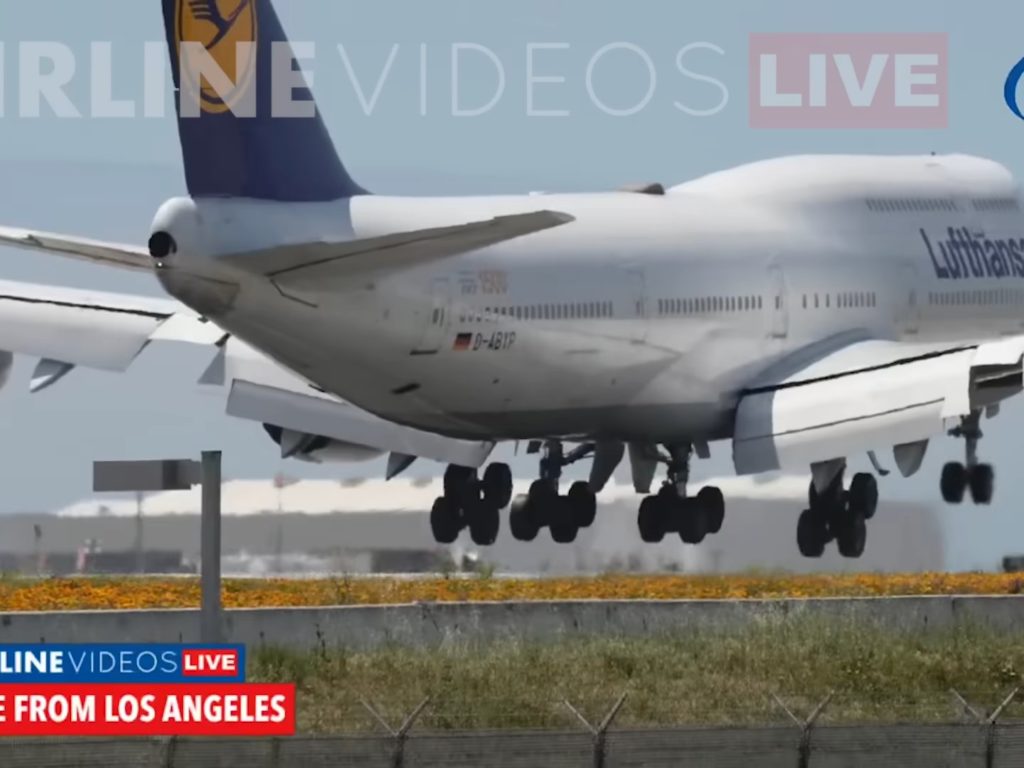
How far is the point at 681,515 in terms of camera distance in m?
54.6

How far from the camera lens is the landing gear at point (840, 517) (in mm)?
53469

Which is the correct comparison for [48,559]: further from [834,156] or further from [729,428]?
[834,156]

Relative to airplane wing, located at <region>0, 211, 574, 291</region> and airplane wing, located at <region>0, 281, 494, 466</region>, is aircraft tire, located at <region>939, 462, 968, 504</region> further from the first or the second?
airplane wing, located at <region>0, 211, 574, 291</region>

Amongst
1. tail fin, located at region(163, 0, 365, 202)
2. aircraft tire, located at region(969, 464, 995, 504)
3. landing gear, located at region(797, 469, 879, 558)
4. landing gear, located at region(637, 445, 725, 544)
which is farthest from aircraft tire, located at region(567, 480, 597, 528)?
tail fin, located at region(163, 0, 365, 202)

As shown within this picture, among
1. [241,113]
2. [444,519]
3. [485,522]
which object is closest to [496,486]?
[485,522]

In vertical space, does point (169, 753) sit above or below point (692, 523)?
below

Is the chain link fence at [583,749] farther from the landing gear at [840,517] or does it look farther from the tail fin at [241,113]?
the landing gear at [840,517]

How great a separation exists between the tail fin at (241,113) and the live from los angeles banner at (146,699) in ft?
26.3

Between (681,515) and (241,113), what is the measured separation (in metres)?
14.6

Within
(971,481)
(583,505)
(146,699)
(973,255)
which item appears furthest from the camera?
(973,255)

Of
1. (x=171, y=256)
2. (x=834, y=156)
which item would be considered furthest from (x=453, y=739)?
(x=834, y=156)

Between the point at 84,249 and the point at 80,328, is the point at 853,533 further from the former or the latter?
the point at 84,249

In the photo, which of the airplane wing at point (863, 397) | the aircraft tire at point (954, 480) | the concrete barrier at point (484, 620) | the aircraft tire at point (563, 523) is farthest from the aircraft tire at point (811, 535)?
the concrete barrier at point (484, 620)

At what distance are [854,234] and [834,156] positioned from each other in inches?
77.2
